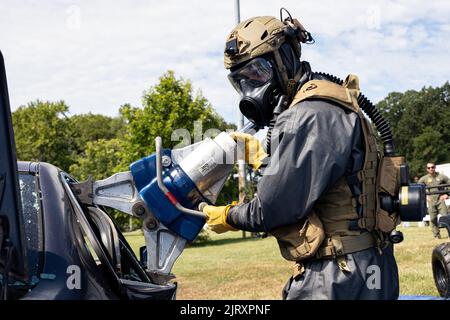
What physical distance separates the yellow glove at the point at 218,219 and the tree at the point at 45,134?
36.5 metres

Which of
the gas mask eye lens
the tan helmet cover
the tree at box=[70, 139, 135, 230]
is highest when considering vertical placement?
the tan helmet cover

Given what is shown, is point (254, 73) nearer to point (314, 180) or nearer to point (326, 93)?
point (326, 93)

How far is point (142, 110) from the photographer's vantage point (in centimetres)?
1958

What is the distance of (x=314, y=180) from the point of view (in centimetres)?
263

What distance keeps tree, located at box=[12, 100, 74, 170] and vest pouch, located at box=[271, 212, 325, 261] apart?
121 feet

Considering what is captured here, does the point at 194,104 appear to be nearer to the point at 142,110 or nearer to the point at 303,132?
the point at 142,110

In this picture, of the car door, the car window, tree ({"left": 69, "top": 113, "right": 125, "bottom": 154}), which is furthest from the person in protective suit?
tree ({"left": 69, "top": 113, "right": 125, "bottom": 154})

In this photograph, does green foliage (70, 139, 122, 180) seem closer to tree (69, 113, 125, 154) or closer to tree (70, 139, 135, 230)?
tree (70, 139, 135, 230)

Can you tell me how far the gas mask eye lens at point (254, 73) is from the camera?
3072mm

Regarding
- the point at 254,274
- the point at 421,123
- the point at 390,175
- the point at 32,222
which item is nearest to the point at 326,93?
the point at 390,175

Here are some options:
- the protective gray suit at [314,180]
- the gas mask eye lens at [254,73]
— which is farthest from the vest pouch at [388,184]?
the gas mask eye lens at [254,73]

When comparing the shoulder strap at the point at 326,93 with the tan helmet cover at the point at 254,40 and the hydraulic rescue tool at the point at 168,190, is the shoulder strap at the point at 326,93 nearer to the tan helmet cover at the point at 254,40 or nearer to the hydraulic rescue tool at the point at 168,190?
the tan helmet cover at the point at 254,40

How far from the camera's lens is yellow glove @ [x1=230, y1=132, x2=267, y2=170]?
3.38m

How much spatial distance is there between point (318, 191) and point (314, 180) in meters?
0.05
